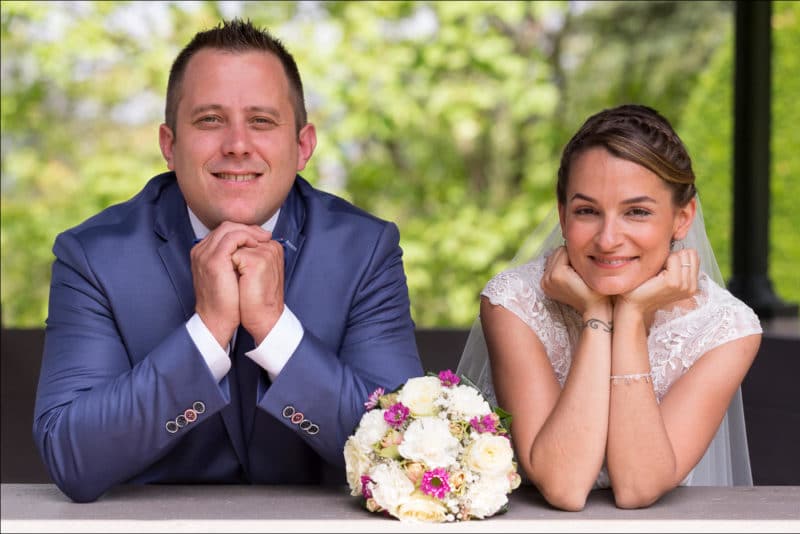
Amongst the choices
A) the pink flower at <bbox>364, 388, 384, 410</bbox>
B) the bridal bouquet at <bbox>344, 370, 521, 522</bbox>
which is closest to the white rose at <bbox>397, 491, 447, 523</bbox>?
the bridal bouquet at <bbox>344, 370, 521, 522</bbox>

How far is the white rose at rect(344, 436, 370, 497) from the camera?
77.7 inches

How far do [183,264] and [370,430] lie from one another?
27.5 inches

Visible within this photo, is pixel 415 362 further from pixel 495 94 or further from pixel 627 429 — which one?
pixel 495 94

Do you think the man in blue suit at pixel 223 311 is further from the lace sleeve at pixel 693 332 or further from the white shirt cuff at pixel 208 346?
the lace sleeve at pixel 693 332

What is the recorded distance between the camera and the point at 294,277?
97.3 inches

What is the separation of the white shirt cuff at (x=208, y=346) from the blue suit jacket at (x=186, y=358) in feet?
0.07

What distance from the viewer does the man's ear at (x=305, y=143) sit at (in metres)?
2.54

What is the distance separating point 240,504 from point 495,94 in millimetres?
7918

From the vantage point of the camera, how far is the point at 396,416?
77.9 inches

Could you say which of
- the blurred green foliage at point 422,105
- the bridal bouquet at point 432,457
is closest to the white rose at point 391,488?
the bridal bouquet at point 432,457

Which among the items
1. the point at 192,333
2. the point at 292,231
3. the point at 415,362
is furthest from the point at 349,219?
the point at 192,333

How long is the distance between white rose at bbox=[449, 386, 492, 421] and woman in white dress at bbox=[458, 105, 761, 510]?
232 mm

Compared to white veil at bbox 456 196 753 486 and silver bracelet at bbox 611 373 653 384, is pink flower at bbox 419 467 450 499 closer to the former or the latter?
silver bracelet at bbox 611 373 653 384

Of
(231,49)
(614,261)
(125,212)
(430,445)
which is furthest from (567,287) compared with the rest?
(125,212)
